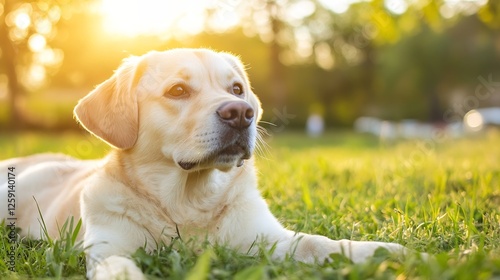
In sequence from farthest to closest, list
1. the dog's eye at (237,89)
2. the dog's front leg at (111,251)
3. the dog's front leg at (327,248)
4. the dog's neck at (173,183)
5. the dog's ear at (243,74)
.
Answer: the dog's ear at (243,74)
the dog's eye at (237,89)
the dog's neck at (173,183)
the dog's front leg at (327,248)
the dog's front leg at (111,251)

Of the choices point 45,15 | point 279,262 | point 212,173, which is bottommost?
point 279,262

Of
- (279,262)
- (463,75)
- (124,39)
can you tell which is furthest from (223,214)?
(463,75)

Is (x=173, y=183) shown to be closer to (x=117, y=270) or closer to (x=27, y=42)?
(x=117, y=270)

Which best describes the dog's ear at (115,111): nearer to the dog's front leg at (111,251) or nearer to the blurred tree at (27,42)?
the dog's front leg at (111,251)

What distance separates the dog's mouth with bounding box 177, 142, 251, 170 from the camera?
3.18m

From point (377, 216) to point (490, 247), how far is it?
4.16 ft

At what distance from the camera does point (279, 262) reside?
2.81 metres

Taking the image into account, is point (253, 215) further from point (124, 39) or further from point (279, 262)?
point (124, 39)

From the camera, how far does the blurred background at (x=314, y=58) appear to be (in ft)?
58.2

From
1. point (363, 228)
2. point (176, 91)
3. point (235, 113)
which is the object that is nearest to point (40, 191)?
point (176, 91)

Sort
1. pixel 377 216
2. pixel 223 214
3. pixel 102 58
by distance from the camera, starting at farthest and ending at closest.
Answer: pixel 102 58
pixel 377 216
pixel 223 214

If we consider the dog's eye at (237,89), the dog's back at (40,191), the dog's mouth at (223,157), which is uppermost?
the dog's eye at (237,89)

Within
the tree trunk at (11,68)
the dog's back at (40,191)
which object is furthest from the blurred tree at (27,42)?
the dog's back at (40,191)

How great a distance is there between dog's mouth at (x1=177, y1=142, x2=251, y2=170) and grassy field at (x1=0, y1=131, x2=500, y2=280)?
493 millimetres
